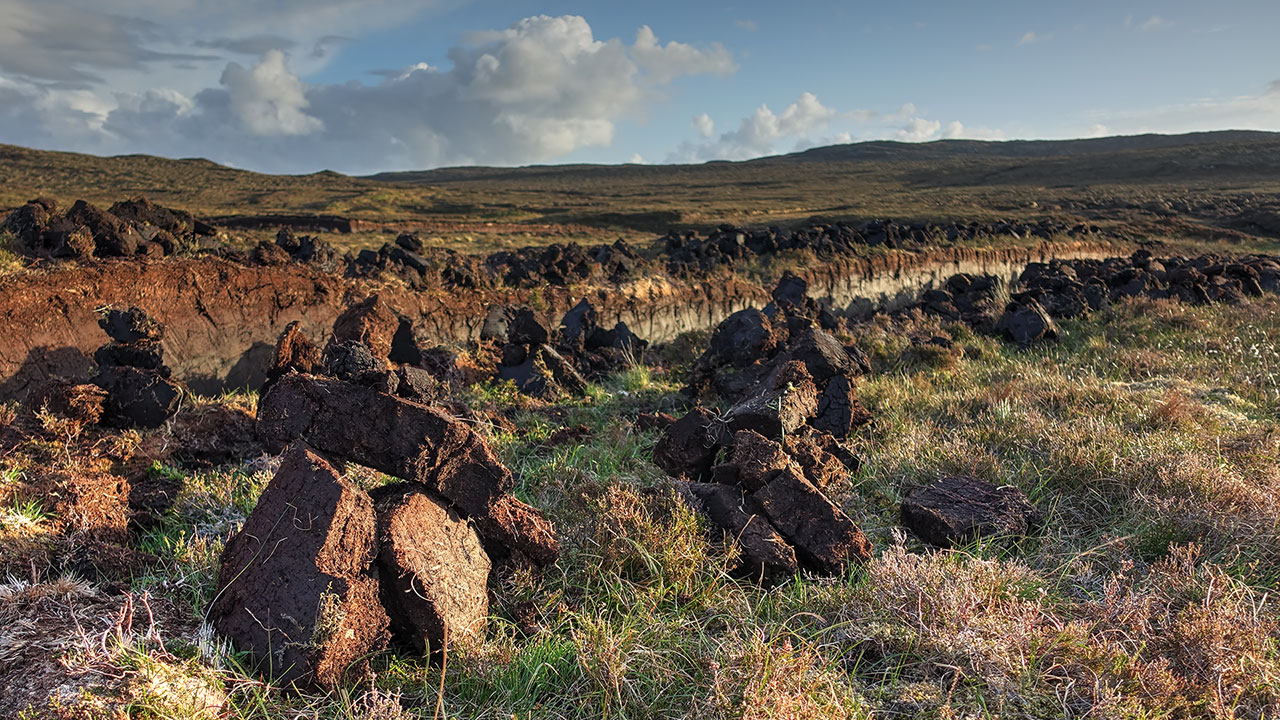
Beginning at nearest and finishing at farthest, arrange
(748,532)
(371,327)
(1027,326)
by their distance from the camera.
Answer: (748,532) → (371,327) → (1027,326)

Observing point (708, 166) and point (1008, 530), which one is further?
point (708, 166)

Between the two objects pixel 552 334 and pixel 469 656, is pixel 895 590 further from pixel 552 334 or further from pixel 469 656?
pixel 552 334

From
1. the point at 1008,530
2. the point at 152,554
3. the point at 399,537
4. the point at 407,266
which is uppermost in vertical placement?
the point at 407,266

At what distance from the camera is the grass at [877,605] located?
2.52m

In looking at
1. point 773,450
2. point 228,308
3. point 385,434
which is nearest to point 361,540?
point 385,434

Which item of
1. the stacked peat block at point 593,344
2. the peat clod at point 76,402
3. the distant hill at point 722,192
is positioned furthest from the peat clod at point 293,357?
the distant hill at point 722,192

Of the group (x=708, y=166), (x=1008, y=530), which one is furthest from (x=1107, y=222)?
(x=708, y=166)

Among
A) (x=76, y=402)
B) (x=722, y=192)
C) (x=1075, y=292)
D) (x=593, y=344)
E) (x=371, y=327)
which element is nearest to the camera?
(x=76, y=402)

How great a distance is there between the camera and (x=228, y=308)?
858cm

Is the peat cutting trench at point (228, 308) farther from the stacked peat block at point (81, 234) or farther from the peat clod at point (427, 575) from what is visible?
the peat clod at point (427, 575)

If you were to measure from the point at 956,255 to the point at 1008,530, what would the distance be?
18237mm

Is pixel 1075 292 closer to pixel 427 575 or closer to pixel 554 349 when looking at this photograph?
pixel 554 349

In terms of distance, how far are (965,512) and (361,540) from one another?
10.4 ft

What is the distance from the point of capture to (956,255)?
66.8 ft
